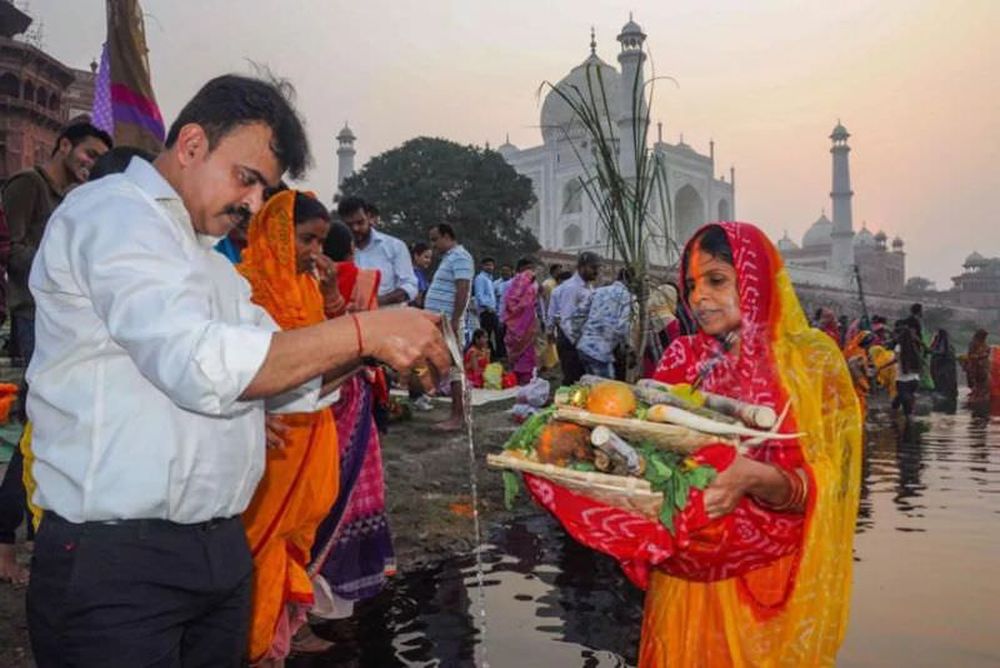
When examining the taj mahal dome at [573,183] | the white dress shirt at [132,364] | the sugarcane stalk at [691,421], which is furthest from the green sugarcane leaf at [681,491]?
the taj mahal dome at [573,183]

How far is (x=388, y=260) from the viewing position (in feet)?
20.8

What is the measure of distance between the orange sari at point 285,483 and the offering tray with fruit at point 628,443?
48.0 inches

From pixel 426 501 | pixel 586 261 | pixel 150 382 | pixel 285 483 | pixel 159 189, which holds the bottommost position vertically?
pixel 426 501

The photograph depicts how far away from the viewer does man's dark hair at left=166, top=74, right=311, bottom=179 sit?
5.58ft

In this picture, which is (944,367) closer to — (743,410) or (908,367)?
(908,367)

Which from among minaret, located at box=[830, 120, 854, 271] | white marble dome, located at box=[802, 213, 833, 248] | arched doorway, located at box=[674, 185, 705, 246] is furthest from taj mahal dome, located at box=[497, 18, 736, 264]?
white marble dome, located at box=[802, 213, 833, 248]

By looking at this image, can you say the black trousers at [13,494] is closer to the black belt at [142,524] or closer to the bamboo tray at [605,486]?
the black belt at [142,524]

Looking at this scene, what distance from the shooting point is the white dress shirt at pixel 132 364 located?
1.41 metres

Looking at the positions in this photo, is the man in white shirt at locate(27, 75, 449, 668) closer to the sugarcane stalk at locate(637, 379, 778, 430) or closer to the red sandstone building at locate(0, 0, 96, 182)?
the sugarcane stalk at locate(637, 379, 778, 430)

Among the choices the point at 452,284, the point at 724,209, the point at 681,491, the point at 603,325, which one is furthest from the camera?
the point at 724,209

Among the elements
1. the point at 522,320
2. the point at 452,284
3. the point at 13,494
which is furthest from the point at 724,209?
the point at 13,494

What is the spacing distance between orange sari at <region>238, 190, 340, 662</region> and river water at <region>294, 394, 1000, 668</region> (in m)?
0.58

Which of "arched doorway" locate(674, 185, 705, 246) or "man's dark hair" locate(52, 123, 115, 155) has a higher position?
"arched doorway" locate(674, 185, 705, 246)

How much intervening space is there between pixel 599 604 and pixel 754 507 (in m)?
2.23
